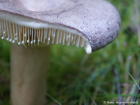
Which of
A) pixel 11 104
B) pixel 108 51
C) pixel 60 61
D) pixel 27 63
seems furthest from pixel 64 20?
pixel 108 51

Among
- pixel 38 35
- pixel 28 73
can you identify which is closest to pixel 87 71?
pixel 28 73

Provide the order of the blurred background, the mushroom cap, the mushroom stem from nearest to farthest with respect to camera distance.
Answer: the mushroom cap < the mushroom stem < the blurred background

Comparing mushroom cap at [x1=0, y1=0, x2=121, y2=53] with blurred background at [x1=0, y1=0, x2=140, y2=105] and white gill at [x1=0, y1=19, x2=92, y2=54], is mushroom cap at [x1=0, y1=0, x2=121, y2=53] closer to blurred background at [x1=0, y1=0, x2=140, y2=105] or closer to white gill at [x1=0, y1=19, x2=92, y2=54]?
white gill at [x1=0, y1=19, x2=92, y2=54]

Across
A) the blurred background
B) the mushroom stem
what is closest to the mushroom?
the mushroom stem

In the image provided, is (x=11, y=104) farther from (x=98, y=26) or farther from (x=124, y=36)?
(x=124, y=36)

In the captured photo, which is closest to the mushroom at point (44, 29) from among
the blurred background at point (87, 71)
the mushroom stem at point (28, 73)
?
the mushroom stem at point (28, 73)

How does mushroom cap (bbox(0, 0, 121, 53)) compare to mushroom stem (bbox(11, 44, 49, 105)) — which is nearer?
mushroom cap (bbox(0, 0, 121, 53))

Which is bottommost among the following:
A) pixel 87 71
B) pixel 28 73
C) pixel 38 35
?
pixel 87 71

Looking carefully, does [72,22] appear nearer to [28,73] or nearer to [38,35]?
[38,35]
